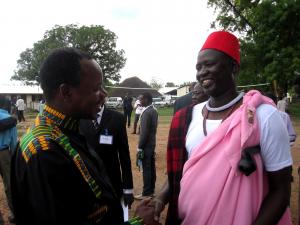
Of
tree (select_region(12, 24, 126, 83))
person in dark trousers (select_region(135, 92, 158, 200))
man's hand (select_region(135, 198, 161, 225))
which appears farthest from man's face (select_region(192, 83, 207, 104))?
tree (select_region(12, 24, 126, 83))

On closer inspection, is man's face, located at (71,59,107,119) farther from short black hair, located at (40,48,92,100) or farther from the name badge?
the name badge

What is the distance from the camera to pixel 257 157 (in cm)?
181

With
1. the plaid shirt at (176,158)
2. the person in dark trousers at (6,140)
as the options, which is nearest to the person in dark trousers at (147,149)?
the person in dark trousers at (6,140)

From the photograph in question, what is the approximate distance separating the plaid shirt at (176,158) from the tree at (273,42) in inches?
733

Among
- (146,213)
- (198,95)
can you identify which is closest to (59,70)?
(146,213)

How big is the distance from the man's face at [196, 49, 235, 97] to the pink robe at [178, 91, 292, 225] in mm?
179

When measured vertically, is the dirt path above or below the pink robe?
below

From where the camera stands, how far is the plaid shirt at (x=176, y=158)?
2.23 metres

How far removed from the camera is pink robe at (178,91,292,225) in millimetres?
1828

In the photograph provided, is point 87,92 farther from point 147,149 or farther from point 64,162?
point 147,149

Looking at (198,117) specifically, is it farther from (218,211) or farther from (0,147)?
(0,147)

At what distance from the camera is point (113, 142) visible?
3.84 m

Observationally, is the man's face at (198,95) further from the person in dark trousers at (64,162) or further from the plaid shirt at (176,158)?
the person in dark trousers at (64,162)

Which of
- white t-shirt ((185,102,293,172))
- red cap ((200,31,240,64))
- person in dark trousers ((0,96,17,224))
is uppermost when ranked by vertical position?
red cap ((200,31,240,64))
